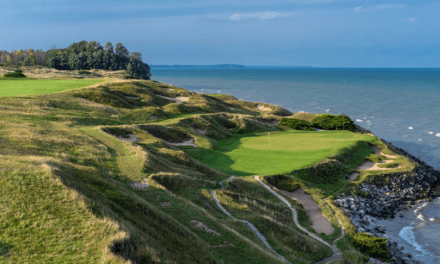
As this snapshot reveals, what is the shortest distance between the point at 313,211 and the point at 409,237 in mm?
6948

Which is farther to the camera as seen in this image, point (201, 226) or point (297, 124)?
point (297, 124)

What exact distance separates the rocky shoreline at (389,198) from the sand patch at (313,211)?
2.27 meters

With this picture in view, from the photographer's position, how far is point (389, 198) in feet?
108

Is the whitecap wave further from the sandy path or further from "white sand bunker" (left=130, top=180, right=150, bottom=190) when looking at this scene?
"white sand bunker" (left=130, top=180, right=150, bottom=190)

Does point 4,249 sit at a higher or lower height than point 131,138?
higher

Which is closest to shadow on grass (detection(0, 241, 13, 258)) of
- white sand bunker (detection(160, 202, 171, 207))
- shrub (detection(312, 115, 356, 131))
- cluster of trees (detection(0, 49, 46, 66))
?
white sand bunker (detection(160, 202, 171, 207))

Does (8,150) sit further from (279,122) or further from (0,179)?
(279,122)

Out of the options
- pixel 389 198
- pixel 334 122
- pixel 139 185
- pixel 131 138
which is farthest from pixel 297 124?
pixel 139 185

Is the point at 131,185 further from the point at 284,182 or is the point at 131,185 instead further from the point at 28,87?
the point at 28,87

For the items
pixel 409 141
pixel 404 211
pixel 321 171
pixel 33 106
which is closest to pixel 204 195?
pixel 321 171

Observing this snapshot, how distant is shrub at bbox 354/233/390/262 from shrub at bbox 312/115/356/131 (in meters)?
36.5

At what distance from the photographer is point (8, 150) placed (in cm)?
2106

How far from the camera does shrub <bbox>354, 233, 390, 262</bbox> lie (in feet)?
70.5

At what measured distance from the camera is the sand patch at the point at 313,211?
78.2 feet
